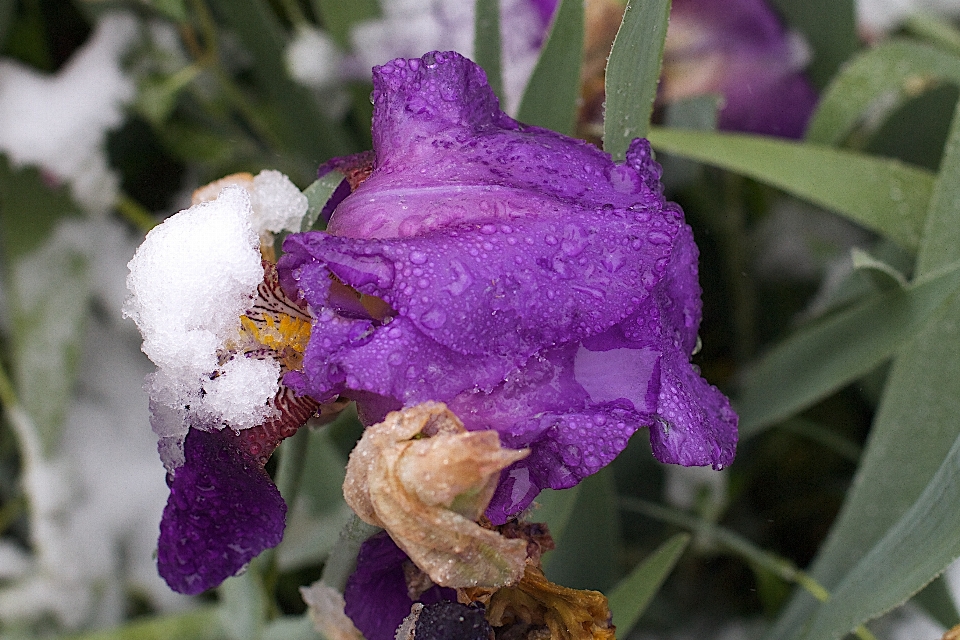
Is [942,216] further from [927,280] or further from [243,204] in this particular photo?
[243,204]

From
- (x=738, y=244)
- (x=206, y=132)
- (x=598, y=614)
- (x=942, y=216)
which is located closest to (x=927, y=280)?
(x=942, y=216)

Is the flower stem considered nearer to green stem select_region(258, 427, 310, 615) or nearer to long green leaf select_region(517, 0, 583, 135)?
green stem select_region(258, 427, 310, 615)

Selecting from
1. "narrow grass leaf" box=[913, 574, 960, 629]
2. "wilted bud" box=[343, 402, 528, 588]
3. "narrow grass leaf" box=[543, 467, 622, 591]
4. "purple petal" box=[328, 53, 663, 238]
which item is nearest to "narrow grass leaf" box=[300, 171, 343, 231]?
"purple petal" box=[328, 53, 663, 238]

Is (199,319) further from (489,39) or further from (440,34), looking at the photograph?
(440,34)

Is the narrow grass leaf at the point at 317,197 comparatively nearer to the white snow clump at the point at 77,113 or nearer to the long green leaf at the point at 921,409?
the long green leaf at the point at 921,409

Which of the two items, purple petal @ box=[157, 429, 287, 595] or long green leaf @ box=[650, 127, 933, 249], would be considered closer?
purple petal @ box=[157, 429, 287, 595]

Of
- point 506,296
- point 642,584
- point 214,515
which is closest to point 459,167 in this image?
point 506,296
